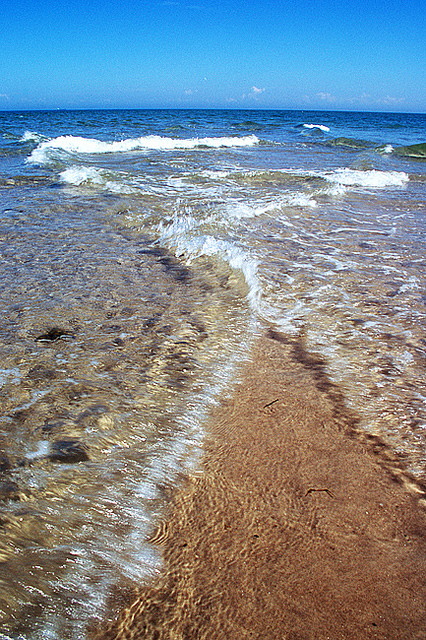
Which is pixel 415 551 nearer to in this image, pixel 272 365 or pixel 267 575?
pixel 267 575

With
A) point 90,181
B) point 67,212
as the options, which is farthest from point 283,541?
point 90,181

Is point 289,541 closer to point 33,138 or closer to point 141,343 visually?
point 141,343

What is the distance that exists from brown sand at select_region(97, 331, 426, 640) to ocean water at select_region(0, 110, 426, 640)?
11cm

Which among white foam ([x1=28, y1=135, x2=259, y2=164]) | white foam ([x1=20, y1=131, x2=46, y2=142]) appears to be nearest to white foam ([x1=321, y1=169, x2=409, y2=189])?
white foam ([x1=28, y1=135, x2=259, y2=164])

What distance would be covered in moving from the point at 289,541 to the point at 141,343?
1.69m

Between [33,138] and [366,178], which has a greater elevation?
[33,138]

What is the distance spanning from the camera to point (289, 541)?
1.56m

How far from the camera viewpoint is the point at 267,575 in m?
1.44

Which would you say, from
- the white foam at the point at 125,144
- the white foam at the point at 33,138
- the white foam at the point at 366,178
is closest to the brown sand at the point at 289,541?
the white foam at the point at 366,178

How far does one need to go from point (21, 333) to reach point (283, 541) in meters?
2.24

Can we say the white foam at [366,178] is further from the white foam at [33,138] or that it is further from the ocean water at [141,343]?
the white foam at [33,138]

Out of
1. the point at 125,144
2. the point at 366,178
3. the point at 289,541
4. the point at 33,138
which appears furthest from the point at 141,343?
the point at 33,138

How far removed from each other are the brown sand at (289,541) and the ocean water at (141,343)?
11cm

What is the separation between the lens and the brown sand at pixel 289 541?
1309 millimetres
